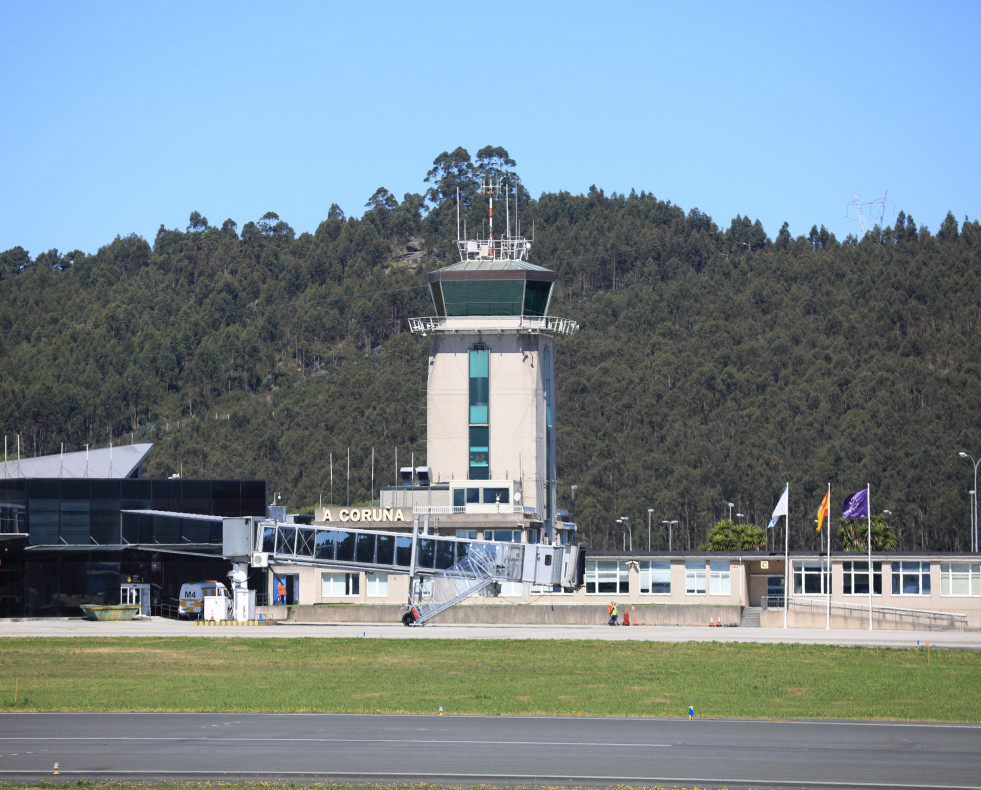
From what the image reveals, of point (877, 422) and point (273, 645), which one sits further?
point (877, 422)

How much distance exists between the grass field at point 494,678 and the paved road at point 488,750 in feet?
7.50

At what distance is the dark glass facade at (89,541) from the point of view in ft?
274

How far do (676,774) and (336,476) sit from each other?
177m

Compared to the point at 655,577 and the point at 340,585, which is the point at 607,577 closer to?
the point at 655,577

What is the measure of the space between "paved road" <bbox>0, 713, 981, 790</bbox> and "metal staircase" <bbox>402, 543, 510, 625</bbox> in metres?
42.7

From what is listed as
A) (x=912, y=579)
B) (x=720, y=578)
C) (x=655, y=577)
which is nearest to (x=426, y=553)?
(x=655, y=577)

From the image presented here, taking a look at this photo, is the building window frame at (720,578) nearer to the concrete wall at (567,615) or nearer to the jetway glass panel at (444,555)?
the concrete wall at (567,615)

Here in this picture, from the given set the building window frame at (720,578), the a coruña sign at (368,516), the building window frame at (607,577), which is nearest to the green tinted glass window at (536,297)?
the a coruña sign at (368,516)

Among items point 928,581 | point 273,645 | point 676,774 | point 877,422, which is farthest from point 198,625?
point 877,422

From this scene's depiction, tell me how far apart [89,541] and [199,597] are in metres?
7.74

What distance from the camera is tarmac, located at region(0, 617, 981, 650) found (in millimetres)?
57062

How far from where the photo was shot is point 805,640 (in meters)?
57.0

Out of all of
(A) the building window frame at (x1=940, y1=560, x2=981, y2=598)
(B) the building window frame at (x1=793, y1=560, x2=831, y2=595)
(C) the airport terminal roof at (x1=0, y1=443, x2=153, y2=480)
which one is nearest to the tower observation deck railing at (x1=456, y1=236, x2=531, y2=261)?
(C) the airport terminal roof at (x1=0, y1=443, x2=153, y2=480)

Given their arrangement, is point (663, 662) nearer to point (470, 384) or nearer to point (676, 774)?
point (676, 774)
